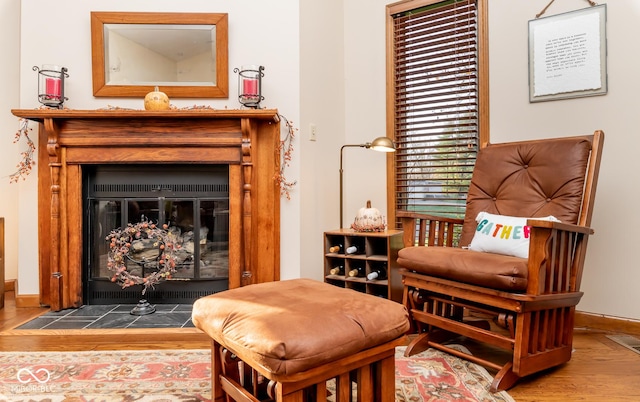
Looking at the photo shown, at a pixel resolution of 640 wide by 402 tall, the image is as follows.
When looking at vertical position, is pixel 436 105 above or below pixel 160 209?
above

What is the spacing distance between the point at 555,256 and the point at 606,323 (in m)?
1.02

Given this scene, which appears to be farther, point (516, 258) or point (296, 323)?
point (516, 258)

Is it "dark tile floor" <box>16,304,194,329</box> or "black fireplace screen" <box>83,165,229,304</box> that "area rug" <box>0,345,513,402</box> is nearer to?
"dark tile floor" <box>16,304,194,329</box>

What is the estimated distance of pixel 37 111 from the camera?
2.37 metres

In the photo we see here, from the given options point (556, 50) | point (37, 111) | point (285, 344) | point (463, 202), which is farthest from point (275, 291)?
point (556, 50)

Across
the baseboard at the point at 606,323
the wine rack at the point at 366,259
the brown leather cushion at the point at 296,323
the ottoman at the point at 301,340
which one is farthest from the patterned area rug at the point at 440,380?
the baseboard at the point at 606,323

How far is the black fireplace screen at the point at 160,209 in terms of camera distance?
2.63 metres

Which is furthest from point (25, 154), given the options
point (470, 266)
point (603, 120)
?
point (603, 120)

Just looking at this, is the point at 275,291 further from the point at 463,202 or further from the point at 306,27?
the point at 306,27

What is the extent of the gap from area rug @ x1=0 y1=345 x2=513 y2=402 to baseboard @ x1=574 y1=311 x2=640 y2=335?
34.8 inches

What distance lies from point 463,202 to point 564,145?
886 millimetres

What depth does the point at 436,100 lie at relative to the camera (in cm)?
284

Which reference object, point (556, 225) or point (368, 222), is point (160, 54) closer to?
point (368, 222)

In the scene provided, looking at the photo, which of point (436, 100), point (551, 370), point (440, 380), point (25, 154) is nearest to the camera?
point (440, 380)
